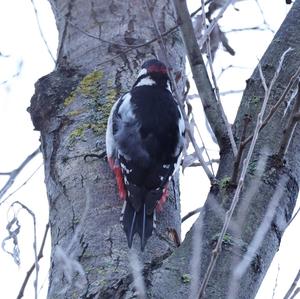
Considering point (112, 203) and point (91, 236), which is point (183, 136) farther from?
point (91, 236)

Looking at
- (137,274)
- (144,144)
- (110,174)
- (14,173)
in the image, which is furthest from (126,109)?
(137,274)

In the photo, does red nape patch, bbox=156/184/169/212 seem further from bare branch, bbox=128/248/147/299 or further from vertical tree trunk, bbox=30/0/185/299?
bare branch, bbox=128/248/147/299

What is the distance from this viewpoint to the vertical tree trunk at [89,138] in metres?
2.34

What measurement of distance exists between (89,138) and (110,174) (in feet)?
0.56

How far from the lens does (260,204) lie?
7.29ft

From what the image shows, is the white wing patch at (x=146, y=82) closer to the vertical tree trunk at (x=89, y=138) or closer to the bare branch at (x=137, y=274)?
the vertical tree trunk at (x=89, y=138)

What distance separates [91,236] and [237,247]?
0.55 meters

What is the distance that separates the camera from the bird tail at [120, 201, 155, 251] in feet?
8.12

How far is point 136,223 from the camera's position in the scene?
2469mm

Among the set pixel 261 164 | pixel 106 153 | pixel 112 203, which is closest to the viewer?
pixel 261 164

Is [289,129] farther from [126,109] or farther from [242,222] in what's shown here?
[126,109]

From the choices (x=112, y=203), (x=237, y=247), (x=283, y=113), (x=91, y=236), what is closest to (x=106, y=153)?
(x=112, y=203)

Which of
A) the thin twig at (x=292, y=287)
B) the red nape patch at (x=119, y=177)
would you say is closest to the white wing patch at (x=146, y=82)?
the red nape patch at (x=119, y=177)

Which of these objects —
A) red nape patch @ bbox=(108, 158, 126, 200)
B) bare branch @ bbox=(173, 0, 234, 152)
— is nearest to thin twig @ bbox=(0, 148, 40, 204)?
red nape patch @ bbox=(108, 158, 126, 200)
